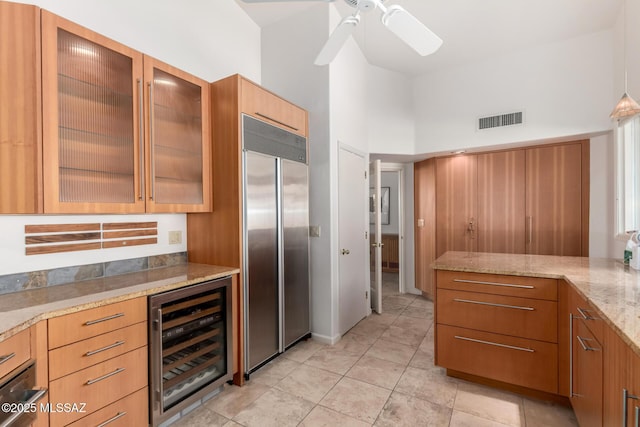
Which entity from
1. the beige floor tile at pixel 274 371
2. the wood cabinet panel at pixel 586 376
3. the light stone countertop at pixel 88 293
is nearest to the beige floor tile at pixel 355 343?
the beige floor tile at pixel 274 371

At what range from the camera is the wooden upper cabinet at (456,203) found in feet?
13.9

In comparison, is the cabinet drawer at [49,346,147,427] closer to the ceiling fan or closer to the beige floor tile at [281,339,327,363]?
the beige floor tile at [281,339,327,363]

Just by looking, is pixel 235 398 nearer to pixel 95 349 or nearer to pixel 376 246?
pixel 95 349

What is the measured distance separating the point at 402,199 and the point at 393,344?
2510 mm

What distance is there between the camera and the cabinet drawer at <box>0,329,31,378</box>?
1123mm

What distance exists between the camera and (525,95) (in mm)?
3639

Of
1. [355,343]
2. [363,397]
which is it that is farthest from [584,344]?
[355,343]

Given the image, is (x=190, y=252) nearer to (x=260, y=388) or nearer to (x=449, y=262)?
(x=260, y=388)

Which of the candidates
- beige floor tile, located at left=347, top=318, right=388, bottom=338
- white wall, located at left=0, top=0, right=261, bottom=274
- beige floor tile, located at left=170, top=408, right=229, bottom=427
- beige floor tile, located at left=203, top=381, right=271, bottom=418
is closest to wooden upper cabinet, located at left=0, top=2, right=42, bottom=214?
white wall, located at left=0, top=0, right=261, bottom=274

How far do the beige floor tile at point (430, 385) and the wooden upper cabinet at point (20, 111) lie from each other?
2597 millimetres

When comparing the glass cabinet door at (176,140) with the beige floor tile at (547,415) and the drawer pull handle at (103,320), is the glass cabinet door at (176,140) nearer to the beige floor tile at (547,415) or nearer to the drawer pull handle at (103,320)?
the drawer pull handle at (103,320)

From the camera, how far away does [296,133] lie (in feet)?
9.37

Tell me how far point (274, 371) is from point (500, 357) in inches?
68.1

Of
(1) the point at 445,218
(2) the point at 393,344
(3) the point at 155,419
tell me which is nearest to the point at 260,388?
(3) the point at 155,419
